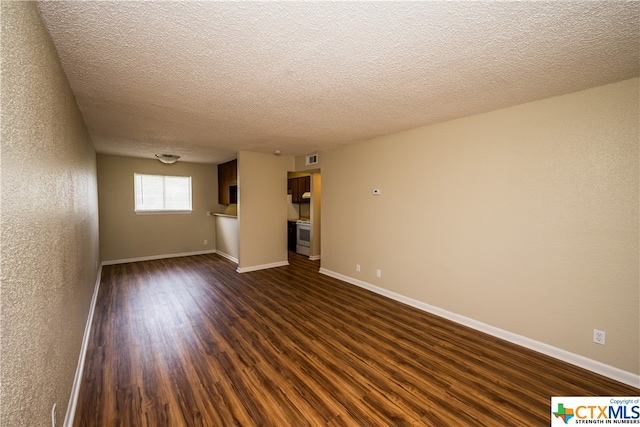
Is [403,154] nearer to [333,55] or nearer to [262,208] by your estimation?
[333,55]

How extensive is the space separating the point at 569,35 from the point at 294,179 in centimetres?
613

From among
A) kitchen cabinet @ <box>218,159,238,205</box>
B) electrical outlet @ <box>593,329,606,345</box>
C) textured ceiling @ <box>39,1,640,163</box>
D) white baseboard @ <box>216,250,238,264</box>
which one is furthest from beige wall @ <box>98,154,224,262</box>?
electrical outlet @ <box>593,329,606,345</box>

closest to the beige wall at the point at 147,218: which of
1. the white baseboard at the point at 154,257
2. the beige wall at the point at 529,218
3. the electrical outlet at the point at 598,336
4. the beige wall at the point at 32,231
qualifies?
the white baseboard at the point at 154,257

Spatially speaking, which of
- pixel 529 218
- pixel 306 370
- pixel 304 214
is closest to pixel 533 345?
pixel 529 218

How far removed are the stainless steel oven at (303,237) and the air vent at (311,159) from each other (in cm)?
181

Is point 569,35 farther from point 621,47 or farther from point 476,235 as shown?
point 476,235

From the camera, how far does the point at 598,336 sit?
87.5 inches

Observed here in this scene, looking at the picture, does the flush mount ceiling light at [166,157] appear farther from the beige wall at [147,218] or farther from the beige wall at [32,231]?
the beige wall at [32,231]

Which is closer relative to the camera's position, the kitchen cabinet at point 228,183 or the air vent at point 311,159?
the air vent at point 311,159

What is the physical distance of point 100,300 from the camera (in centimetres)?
375

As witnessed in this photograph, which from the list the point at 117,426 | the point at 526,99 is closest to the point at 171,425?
the point at 117,426

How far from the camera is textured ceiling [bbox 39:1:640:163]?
4.47ft

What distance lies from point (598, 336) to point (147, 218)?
777cm

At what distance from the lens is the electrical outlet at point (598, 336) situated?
220cm
